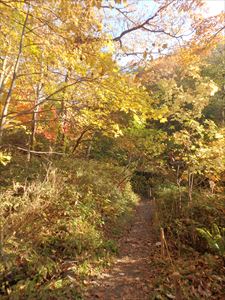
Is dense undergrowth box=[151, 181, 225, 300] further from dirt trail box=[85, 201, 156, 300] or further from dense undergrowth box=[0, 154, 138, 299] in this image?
dense undergrowth box=[0, 154, 138, 299]

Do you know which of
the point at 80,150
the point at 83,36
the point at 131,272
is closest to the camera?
the point at 83,36

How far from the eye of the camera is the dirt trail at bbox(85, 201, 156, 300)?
12.5ft

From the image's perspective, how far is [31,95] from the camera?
9.12 metres

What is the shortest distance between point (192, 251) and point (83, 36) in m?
5.01

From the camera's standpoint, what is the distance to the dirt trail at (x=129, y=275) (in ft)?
12.5

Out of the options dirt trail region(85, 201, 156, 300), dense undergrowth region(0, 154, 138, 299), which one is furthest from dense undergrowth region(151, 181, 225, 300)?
dense undergrowth region(0, 154, 138, 299)

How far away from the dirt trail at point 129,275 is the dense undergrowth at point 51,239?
25 cm

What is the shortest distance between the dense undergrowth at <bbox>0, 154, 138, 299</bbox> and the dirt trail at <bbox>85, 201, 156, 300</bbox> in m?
0.25

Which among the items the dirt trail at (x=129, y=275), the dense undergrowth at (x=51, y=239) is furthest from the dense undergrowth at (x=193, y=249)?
the dense undergrowth at (x=51, y=239)

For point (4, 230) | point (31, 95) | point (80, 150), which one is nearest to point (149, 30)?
point (31, 95)

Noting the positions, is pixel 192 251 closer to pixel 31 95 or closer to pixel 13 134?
pixel 31 95

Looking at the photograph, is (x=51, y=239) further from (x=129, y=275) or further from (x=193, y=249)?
(x=193, y=249)

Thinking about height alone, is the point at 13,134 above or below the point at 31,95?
below

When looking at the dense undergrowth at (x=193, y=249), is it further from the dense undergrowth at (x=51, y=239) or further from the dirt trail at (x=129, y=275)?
the dense undergrowth at (x=51, y=239)
